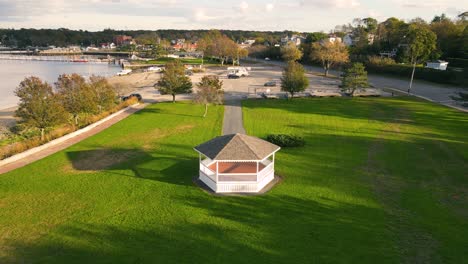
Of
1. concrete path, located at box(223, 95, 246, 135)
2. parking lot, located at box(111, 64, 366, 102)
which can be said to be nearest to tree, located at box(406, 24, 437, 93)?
parking lot, located at box(111, 64, 366, 102)

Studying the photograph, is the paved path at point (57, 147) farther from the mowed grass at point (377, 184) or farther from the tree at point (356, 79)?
the tree at point (356, 79)

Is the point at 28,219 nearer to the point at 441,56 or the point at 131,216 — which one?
the point at 131,216

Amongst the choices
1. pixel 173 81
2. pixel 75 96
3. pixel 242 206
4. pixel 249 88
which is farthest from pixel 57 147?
pixel 249 88

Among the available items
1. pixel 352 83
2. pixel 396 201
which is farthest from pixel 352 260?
pixel 352 83

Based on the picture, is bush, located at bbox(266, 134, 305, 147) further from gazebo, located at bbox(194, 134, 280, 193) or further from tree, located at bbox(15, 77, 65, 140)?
tree, located at bbox(15, 77, 65, 140)

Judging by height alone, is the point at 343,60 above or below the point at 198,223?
above

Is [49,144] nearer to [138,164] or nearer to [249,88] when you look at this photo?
[138,164]

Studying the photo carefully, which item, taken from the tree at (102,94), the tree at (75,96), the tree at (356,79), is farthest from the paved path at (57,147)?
the tree at (356,79)
